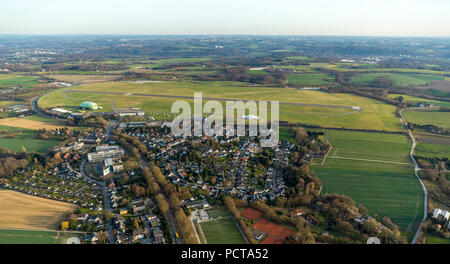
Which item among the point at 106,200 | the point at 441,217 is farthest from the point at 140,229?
the point at 441,217

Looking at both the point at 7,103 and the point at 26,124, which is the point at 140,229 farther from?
the point at 7,103

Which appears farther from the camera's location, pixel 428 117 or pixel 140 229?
pixel 428 117

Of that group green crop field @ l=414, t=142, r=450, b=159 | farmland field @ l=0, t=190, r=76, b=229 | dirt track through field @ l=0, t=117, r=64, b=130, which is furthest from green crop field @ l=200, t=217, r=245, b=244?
dirt track through field @ l=0, t=117, r=64, b=130

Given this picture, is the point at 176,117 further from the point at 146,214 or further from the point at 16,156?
the point at 146,214

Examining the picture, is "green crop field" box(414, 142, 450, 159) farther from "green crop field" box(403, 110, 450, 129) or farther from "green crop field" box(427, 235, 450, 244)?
"green crop field" box(427, 235, 450, 244)

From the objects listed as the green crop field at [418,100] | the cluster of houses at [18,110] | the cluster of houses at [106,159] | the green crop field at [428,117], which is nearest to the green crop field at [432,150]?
the green crop field at [428,117]

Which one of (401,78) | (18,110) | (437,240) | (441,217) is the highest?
(401,78)
